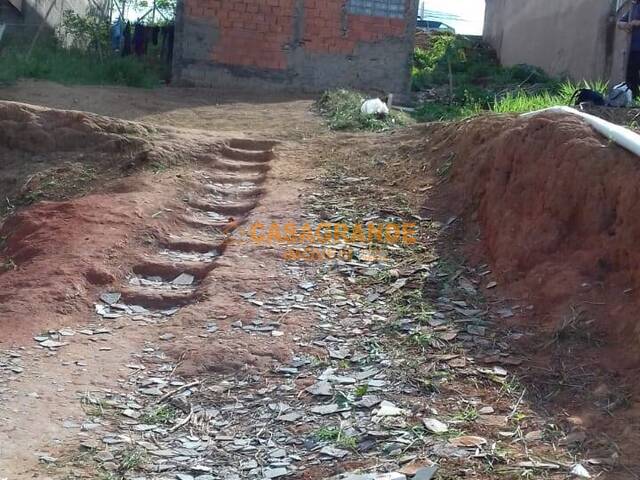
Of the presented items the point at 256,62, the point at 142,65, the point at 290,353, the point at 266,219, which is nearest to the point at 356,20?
the point at 256,62

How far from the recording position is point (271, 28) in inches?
498

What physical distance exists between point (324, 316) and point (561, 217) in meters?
1.58

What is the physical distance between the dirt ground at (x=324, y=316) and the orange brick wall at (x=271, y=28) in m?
5.74

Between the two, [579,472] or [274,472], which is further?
[274,472]

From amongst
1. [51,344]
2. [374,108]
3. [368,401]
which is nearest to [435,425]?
[368,401]

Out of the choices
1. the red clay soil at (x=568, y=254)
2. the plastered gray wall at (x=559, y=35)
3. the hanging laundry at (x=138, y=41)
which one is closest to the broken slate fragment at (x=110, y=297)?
the red clay soil at (x=568, y=254)

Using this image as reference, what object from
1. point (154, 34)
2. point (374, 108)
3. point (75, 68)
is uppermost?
point (154, 34)

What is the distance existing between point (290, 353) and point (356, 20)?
9487mm

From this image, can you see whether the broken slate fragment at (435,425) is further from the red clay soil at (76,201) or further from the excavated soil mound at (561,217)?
the red clay soil at (76,201)

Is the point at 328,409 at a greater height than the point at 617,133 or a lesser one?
lesser

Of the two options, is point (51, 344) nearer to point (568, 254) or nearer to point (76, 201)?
point (76, 201)

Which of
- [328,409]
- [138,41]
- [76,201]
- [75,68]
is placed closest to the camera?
[328,409]

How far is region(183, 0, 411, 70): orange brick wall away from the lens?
1260cm

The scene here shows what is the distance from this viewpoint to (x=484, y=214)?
561cm
